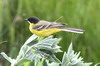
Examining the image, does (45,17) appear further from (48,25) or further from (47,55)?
(47,55)

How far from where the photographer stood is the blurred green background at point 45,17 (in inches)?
129

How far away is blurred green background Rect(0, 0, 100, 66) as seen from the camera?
327 cm

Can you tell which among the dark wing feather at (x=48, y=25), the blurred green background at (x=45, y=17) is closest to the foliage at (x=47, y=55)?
the dark wing feather at (x=48, y=25)

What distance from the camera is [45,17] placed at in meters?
3.60

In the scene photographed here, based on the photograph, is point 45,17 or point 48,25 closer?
point 48,25

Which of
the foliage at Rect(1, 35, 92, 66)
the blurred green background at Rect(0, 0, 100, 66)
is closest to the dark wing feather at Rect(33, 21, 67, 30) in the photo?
the foliage at Rect(1, 35, 92, 66)

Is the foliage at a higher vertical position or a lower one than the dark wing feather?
lower

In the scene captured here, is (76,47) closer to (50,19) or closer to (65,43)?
(65,43)

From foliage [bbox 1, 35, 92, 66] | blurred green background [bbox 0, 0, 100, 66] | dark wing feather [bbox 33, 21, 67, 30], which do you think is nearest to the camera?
foliage [bbox 1, 35, 92, 66]

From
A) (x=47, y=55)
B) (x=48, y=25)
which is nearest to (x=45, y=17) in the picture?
(x=48, y=25)

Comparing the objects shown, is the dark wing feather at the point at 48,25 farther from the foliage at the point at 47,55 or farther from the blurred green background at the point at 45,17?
the blurred green background at the point at 45,17

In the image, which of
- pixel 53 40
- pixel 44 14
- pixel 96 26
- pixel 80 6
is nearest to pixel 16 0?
pixel 44 14

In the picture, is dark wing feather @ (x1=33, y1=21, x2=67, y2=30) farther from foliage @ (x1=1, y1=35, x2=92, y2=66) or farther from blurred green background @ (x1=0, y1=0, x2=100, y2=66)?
blurred green background @ (x1=0, y1=0, x2=100, y2=66)

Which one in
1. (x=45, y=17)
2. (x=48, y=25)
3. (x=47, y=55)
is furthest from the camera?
(x=45, y=17)
